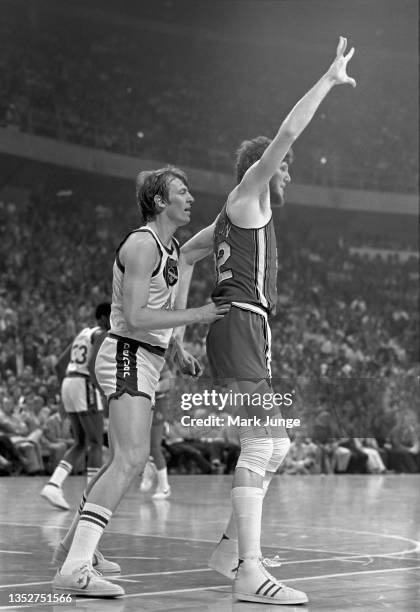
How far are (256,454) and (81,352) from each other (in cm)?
666

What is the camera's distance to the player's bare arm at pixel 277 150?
5.36 meters

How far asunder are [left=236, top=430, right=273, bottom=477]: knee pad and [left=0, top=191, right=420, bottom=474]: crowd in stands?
0.31 metres

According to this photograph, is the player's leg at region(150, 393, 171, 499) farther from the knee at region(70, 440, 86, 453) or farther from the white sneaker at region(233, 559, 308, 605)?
the white sneaker at region(233, 559, 308, 605)

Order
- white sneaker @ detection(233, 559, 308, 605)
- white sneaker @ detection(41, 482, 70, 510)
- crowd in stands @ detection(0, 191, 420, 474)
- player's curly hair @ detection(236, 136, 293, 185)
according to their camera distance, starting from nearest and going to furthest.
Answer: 1. white sneaker @ detection(233, 559, 308, 605)
2. player's curly hair @ detection(236, 136, 293, 185)
3. white sneaker @ detection(41, 482, 70, 510)
4. crowd in stands @ detection(0, 191, 420, 474)

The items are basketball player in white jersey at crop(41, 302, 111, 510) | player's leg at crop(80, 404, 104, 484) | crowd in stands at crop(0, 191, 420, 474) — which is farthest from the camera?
crowd in stands at crop(0, 191, 420, 474)

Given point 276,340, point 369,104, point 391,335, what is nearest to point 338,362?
point 276,340

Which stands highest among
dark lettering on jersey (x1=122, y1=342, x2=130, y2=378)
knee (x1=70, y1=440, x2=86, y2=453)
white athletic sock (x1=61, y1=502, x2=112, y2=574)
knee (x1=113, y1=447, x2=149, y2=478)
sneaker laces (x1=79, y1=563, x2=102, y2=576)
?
dark lettering on jersey (x1=122, y1=342, x2=130, y2=378)

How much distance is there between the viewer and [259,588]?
5301 mm

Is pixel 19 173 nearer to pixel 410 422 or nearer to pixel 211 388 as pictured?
pixel 410 422

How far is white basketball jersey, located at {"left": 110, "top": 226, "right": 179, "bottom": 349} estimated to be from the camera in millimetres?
5648

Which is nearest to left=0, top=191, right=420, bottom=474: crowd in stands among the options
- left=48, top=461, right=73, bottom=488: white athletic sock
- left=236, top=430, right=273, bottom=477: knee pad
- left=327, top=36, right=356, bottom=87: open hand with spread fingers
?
left=236, top=430, right=273, bottom=477: knee pad

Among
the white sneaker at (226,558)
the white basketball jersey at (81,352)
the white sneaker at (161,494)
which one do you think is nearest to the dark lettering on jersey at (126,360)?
the white sneaker at (226,558)

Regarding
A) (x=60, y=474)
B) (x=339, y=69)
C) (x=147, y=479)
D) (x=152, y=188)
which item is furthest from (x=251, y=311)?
(x=147, y=479)

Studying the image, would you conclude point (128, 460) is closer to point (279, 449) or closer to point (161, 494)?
point (279, 449)
